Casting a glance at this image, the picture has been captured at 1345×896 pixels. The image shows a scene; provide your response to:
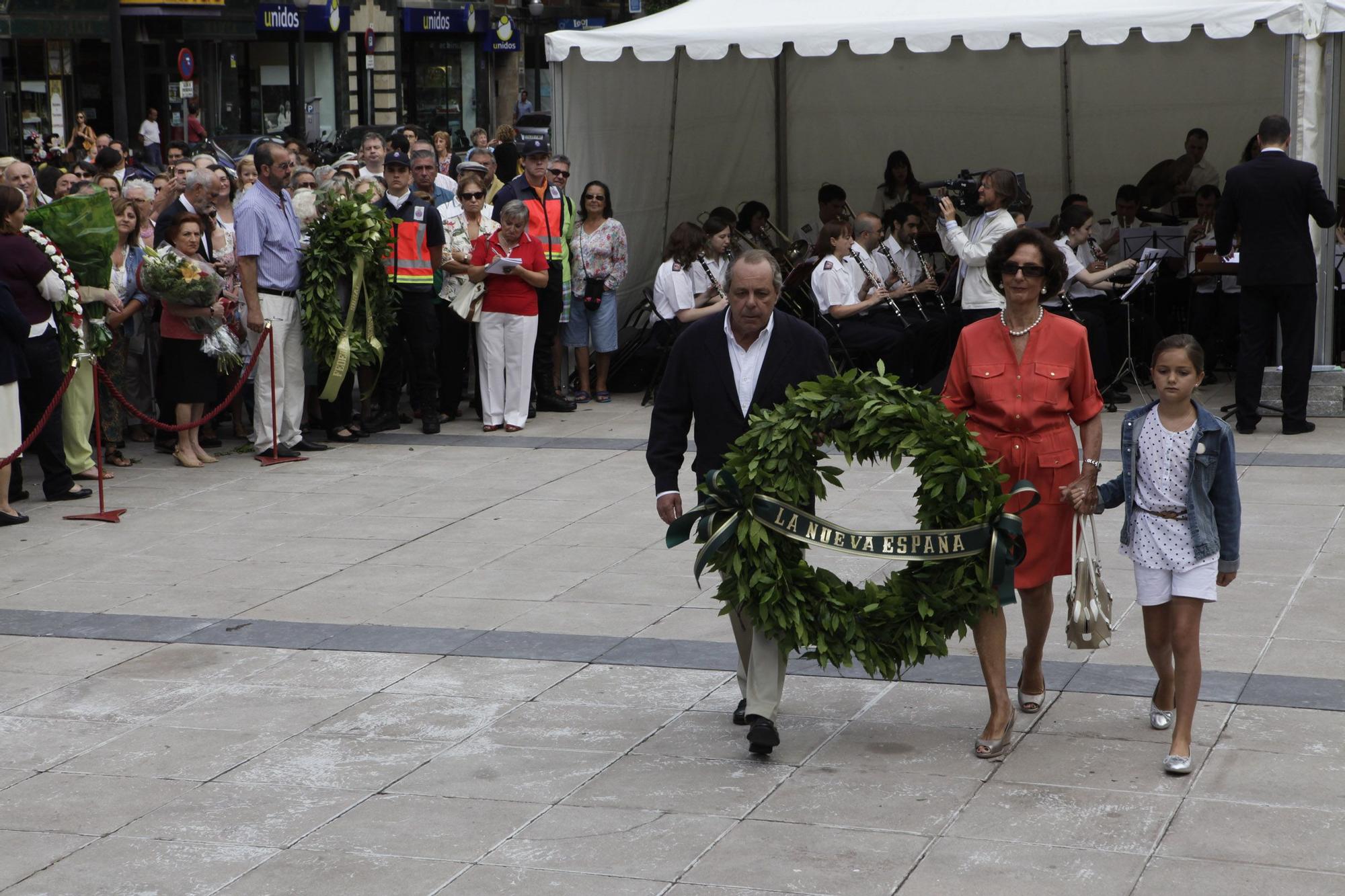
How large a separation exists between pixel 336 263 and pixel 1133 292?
19.8 feet

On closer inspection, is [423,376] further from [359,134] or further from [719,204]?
[359,134]

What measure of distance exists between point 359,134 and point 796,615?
24.4 metres

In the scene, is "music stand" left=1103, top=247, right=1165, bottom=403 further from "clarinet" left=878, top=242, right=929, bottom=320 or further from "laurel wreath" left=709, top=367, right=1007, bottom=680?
"laurel wreath" left=709, top=367, right=1007, bottom=680

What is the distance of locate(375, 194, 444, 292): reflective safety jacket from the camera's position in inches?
472

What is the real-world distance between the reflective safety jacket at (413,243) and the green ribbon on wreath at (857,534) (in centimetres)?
679

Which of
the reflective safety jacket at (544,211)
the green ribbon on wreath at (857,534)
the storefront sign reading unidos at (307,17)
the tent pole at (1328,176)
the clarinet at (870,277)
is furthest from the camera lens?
the storefront sign reading unidos at (307,17)

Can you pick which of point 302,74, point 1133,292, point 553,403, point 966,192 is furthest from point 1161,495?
point 302,74

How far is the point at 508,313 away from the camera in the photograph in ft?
40.6

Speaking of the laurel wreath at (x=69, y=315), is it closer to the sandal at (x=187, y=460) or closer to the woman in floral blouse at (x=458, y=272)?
the sandal at (x=187, y=460)

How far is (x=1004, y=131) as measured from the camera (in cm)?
1684

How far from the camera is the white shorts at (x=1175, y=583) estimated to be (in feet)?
17.3

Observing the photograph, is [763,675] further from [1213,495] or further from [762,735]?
[1213,495]

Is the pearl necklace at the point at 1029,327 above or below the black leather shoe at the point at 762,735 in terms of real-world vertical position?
above

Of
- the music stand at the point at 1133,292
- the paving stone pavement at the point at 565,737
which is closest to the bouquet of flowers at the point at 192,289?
the paving stone pavement at the point at 565,737
